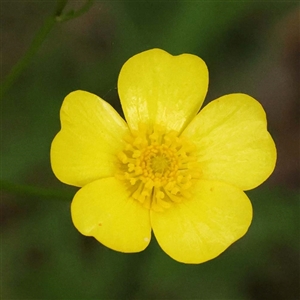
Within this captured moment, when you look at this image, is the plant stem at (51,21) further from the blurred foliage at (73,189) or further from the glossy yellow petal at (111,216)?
the blurred foliage at (73,189)

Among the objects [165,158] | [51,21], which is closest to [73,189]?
[165,158]

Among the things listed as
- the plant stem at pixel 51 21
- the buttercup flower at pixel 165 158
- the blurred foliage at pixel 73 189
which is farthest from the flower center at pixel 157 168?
the blurred foliage at pixel 73 189

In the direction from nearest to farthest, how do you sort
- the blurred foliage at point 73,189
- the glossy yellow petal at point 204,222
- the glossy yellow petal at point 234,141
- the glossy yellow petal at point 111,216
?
the glossy yellow petal at point 111,216
the glossy yellow petal at point 204,222
the glossy yellow petal at point 234,141
the blurred foliage at point 73,189

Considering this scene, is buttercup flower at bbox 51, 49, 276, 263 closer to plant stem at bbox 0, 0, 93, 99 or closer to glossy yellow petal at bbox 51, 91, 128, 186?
glossy yellow petal at bbox 51, 91, 128, 186

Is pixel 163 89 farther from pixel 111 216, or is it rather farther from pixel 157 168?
pixel 111 216

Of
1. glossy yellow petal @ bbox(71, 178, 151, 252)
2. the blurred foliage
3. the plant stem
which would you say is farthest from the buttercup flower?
the blurred foliage

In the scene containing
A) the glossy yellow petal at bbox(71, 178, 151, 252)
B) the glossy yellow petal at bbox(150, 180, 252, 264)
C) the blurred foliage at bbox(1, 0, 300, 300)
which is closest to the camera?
the glossy yellow petal at bbox(71, 178, 151, 252)

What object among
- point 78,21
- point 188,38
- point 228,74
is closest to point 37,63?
point 78,21
